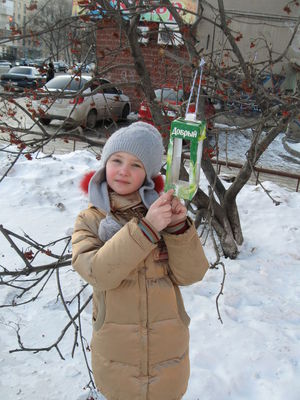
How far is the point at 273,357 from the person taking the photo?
285 cm

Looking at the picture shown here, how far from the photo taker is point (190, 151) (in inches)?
47.4

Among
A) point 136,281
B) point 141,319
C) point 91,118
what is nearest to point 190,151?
point 136,281

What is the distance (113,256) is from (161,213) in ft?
0.79

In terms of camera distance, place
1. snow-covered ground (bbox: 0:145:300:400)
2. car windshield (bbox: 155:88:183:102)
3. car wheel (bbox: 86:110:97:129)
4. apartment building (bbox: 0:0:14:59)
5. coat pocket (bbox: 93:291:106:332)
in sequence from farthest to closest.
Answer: car wheel (bbox: 86:110:97:129) → car windshield (bbox: 155:88:183:102) → apartment building (bbox: 0:0:14:59) → snow-covered ground (bbox: 0:145:300:400) → coat pocket (bbox: 93:291:106:332)

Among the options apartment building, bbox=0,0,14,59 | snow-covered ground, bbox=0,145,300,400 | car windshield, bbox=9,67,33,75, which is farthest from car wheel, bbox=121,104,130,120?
car windshield, bbox=9,67,33,75

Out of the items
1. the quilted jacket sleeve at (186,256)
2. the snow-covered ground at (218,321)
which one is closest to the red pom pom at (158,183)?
the quilted jacket sleeve at (186,256)

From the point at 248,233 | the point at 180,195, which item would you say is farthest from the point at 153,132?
the point at 248,233

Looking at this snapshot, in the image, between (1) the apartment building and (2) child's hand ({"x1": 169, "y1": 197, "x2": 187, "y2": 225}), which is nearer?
(2) child's hand ({"x1": 169, "y1": 197, "x2": 187, "y2": 225})

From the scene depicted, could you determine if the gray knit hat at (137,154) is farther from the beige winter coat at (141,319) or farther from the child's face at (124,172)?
the beige winter coat at (141,319)

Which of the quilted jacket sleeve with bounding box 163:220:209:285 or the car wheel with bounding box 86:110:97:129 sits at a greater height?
the quilted jacket sleeve with bounding box 163:220:209:285

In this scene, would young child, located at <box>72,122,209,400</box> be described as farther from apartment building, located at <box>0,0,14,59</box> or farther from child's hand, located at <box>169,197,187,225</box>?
apartment building, located at <box>0,0,14,59</box>

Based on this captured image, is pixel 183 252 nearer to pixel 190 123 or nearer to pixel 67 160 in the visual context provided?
pixel 190 123

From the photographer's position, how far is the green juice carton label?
1.20m

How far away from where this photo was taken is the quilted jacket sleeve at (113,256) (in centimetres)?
143
